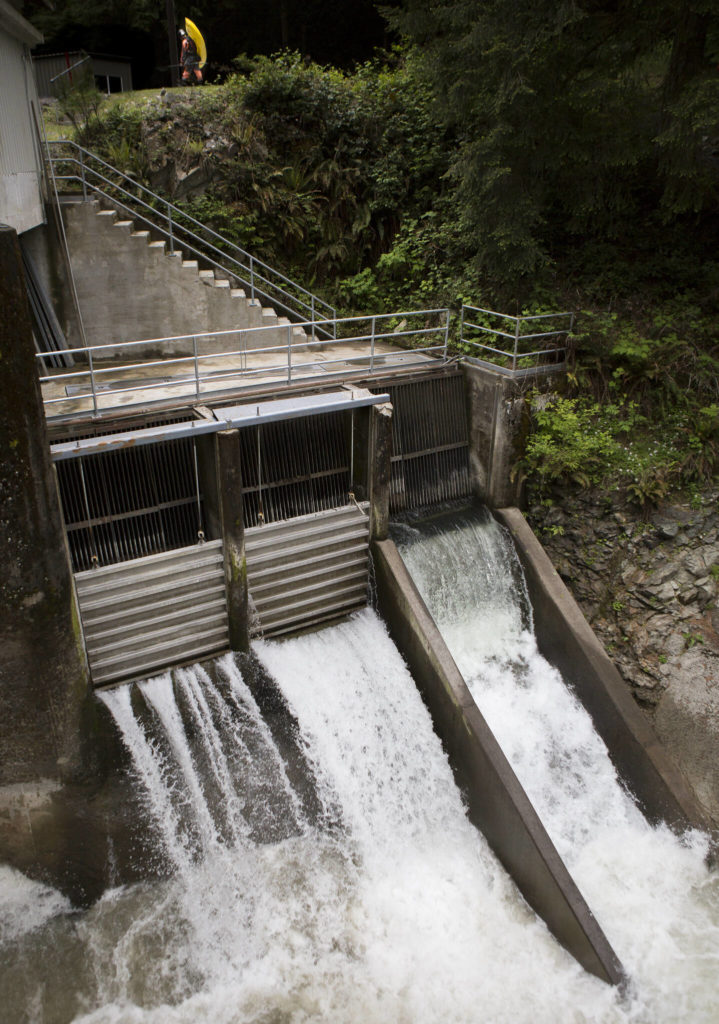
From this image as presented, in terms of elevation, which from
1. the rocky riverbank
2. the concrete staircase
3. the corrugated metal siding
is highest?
the corrugated metal siding

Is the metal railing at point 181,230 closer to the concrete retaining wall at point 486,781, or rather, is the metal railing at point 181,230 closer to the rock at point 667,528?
the concrete retaining wall at point 486,781

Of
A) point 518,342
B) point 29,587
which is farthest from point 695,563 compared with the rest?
point 29,587

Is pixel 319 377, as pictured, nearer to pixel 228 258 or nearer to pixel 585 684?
pixel 228 258

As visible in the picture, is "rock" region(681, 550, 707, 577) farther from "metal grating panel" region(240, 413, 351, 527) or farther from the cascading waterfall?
"metal grating panel" region(240, 413, 351, 527)

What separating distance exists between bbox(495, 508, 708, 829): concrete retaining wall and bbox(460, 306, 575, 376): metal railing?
2.85m

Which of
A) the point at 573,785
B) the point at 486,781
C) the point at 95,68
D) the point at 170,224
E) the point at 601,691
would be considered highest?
the point at 95,68

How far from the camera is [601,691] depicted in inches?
406

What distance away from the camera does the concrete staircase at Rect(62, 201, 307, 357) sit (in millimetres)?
12961

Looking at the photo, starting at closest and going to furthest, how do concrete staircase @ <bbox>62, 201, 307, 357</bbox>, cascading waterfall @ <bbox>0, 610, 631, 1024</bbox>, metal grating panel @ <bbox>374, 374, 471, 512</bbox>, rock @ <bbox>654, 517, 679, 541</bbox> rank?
cascading waterfall @ <bbox>0, 610, 631, 1024</bbox> < rock @ <bbox>654, 517, 679, 541</bbox> < metal grating panel @ <bbox>374, 374, 471, 512</bbox> < concrete staircase @ <bbox>62, 201, 307, 357</bbox>

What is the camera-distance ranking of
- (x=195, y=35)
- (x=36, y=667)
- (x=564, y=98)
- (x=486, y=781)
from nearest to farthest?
(x=36, y=667) < (x=486, y=781) < (x=564, y=98) < (x=195, y=35)

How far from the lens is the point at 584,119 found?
11.7 metres

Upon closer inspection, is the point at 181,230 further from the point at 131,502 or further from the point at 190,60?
the point at 190,60

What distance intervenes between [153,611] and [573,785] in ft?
21.7

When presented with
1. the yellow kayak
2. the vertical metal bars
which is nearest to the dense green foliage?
the yellow kayak
